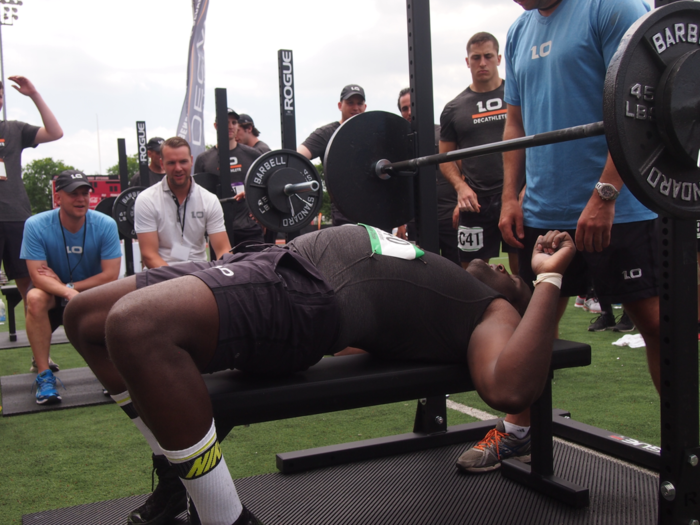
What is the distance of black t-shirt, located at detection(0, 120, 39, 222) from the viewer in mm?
3381

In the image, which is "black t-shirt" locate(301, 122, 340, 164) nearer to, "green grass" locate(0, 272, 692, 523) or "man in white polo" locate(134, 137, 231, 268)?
"man in white polo" locate(134, 137, 231, 268)

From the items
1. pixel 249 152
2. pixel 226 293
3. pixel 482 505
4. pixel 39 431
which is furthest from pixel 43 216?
pixel 482 505

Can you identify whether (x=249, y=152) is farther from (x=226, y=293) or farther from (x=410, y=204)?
(x=226, y=293)

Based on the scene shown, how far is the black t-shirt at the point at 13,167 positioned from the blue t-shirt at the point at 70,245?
17.9 inches

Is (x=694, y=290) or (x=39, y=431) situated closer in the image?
(x=694, y=290)

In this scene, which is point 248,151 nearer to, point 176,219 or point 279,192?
point 279,192

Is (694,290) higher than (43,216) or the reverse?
the reverse

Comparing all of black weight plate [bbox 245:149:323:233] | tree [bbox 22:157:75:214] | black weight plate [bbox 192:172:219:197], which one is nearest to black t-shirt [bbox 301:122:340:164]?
black weight plate [bbox 245:149:323:233]

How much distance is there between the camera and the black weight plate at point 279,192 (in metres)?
3.13

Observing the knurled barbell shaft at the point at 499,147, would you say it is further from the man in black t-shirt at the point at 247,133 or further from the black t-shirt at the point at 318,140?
the man in black t-shirt at the point at 247,133

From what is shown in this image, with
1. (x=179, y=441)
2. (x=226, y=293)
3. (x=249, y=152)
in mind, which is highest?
(x=249, y=152)

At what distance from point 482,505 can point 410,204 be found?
→ 96cm

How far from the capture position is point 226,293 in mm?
1131

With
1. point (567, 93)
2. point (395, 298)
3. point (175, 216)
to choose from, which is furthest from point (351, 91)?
point (395, 298)
